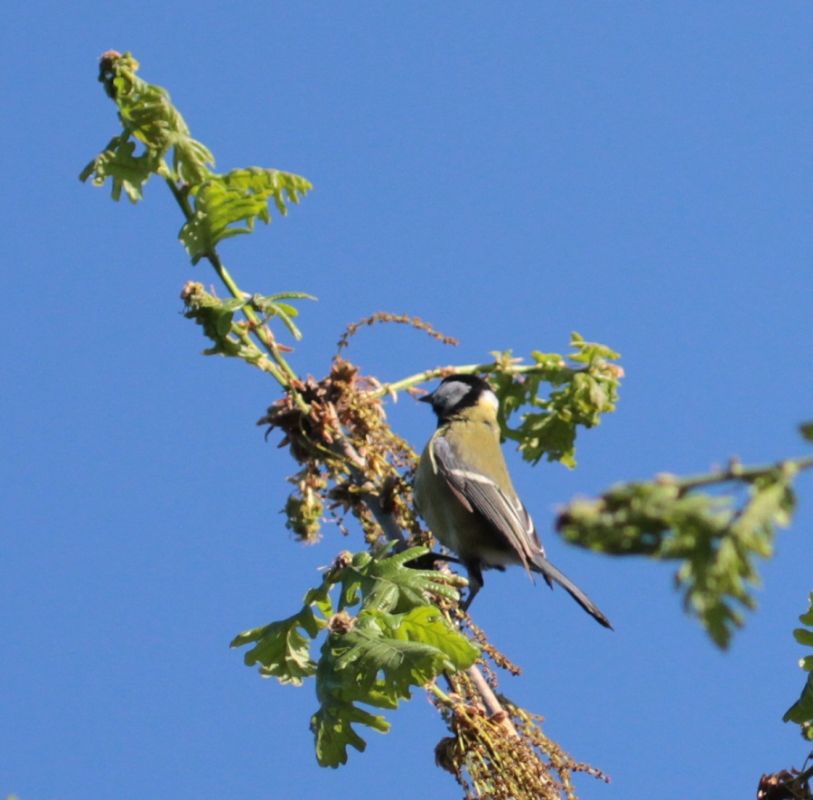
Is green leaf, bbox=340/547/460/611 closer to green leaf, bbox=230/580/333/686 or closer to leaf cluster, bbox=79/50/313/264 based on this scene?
green leaf, bbox=230/580/333/686

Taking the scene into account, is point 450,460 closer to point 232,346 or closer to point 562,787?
point 232,346

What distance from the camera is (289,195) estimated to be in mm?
3719

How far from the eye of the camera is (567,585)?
432 centimetres

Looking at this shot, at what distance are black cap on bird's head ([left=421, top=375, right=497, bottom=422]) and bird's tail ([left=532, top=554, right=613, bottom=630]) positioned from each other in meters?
0.71

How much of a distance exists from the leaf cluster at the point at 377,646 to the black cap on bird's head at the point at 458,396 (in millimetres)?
1723

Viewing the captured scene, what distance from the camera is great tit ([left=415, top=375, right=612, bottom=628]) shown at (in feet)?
14.1

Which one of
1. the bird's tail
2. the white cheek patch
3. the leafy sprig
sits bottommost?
the leafy sprig

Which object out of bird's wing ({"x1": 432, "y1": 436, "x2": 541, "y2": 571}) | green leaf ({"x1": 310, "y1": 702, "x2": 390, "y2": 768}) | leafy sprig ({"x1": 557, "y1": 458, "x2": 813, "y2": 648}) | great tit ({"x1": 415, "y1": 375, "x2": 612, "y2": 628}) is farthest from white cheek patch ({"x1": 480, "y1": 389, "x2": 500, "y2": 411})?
leafy sprig ({"x1": 557, "y1": 458, "x2": 813, "y2": 648})

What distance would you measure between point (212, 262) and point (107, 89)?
58 cm

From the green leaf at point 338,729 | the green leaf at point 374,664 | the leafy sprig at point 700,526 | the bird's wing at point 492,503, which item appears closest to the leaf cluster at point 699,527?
the leafy sprig at point 700,526

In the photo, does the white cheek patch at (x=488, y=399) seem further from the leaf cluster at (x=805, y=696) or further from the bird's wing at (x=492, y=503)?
the leaf cluster at (x=805, y=696)

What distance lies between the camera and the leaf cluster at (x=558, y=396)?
376 centimetres

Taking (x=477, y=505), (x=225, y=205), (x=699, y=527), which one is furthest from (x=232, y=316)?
(x=699, y=527)

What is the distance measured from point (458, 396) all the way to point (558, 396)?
4.13 ft
